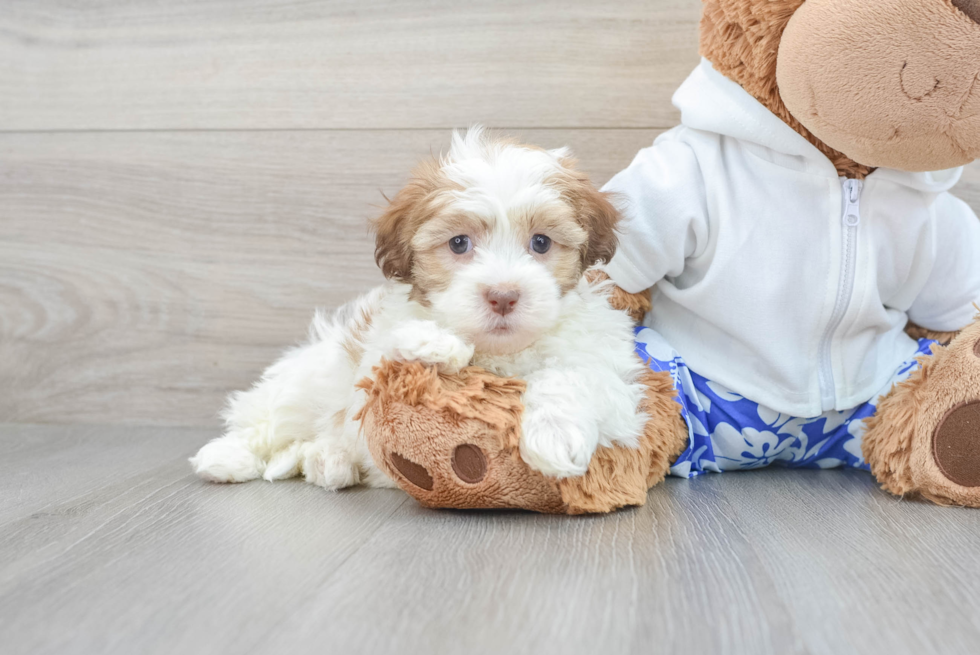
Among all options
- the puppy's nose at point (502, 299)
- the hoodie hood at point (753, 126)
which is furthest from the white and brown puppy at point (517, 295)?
the hoodie hood at point (753, 126)

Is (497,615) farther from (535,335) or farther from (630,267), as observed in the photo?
(630,267)

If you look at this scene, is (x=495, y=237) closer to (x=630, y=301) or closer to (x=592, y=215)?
(x=592, y=215)

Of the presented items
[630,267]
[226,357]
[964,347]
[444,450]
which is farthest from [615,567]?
[226,357]

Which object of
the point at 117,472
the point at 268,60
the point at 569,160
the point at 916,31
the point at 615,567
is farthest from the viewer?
the point at 268,60

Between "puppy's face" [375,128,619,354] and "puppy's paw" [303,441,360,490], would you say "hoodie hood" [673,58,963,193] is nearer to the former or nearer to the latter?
"puppy's face" [375,128,619,354]

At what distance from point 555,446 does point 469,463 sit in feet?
0.45

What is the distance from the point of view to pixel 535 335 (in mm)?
1187

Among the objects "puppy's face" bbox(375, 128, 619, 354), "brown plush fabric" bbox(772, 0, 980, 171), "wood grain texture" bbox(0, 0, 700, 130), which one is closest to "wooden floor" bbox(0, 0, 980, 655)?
"wood grain texture" bbox(0, 0, 700, 130)

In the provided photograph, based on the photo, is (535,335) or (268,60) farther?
(268,60)

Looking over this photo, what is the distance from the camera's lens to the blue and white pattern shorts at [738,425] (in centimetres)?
144

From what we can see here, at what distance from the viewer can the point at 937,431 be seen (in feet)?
4.13

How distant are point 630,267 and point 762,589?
0.65 meters

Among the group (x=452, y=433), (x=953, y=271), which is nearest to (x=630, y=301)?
(x=452, y=433)

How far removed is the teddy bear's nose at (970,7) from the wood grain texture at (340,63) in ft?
2.53
